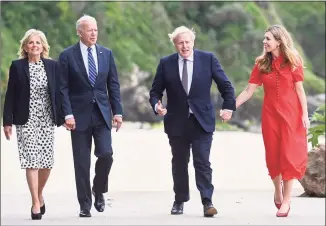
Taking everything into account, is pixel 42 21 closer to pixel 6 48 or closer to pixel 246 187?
pixel 6 48

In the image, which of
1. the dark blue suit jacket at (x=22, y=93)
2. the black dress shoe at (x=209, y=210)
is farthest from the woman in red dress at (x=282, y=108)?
the dark blue suit jacket at (x=22, y=93)

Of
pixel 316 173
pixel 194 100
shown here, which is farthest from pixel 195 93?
pixel 316 173

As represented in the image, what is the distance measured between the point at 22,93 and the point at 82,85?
A: 55 centimetres

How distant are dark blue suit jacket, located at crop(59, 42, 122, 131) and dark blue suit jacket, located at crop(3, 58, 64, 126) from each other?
12cm

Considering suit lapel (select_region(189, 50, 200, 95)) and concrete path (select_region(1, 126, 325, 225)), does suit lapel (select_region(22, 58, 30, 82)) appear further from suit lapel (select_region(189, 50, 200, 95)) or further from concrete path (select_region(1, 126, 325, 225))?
suit lapel (select_region(189, 50, 200, 95))

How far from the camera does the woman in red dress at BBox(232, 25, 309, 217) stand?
10.9 m

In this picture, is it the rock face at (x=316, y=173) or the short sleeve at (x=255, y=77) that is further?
the rock face at (x=316, y=173)

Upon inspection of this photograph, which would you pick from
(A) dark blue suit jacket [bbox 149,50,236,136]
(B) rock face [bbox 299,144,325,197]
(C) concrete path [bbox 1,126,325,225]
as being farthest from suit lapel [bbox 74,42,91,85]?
(B) rock face [bbox 299,144,325,197]

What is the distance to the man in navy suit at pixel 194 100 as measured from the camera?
11.0 metres

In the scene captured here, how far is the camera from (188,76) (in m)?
11.0

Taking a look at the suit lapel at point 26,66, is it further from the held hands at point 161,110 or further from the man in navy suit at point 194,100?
the held hands at point 161,110

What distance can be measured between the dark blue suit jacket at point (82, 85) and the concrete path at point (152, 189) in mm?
914

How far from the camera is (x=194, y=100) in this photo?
11008 mm

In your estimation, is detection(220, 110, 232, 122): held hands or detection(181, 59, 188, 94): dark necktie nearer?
detection(220, 110, 232, 122): held hands
